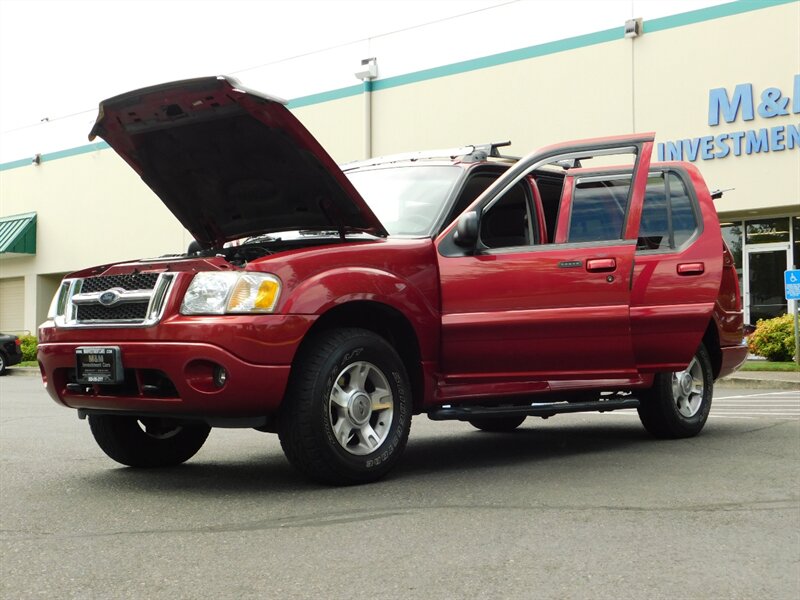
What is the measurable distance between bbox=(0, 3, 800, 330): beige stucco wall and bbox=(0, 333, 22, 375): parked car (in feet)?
28.6

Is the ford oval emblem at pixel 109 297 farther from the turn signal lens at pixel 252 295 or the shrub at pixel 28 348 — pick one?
the shrub at pixel 28 348

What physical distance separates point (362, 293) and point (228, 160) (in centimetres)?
131

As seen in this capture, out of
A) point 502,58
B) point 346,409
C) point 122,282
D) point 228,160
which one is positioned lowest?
point 346,409

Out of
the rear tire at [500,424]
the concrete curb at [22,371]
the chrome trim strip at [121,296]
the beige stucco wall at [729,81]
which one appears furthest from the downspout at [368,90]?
the chrome trim strip at [121,296]

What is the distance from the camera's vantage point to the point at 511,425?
9211mm

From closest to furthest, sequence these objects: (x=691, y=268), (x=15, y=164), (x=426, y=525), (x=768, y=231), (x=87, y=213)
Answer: (x=426, y=525) < (x=691, y=268) < (x=768, y=231) < (x=87, y=213) < (x=15, y=164)

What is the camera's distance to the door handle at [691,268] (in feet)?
23.5

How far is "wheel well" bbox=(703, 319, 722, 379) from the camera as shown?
27.3ft

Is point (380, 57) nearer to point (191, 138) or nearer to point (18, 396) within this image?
point (18, 396)

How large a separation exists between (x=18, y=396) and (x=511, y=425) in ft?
30.7

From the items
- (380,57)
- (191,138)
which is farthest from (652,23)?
(191,138)

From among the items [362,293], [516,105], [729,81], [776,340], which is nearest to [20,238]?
[516,105]

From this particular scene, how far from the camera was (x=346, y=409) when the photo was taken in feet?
19.0

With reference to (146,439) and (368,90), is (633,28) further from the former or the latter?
(146,439)
